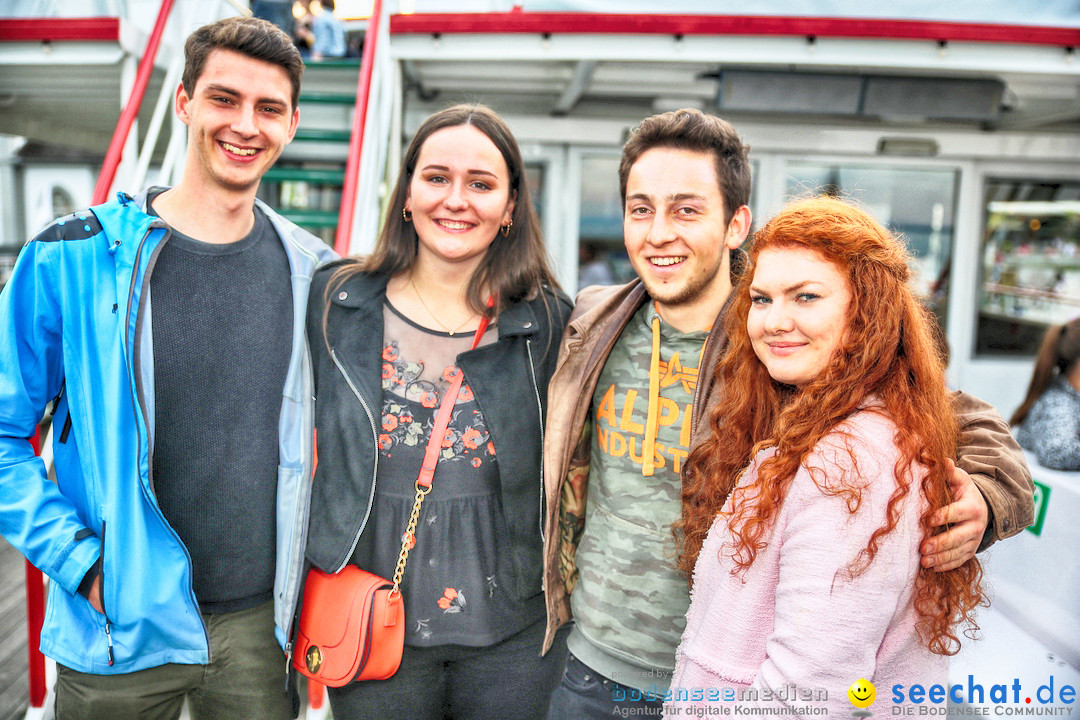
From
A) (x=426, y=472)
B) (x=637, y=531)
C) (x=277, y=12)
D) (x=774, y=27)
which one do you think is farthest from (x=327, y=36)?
(x=637, y=531)

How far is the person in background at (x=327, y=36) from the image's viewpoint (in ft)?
23.6

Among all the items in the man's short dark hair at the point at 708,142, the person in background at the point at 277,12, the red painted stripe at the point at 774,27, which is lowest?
the man's short dark hair at the point at 708,142

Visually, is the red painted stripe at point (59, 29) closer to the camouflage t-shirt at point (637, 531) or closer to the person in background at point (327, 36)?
the person in background at point (327, 36)

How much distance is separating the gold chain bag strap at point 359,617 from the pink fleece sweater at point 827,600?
80cm

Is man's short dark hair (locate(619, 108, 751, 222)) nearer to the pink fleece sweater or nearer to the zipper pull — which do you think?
the pink fleece sweater

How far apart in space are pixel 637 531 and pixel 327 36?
700 cm

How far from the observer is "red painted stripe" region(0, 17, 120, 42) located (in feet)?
13.7

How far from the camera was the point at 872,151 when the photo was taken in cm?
586

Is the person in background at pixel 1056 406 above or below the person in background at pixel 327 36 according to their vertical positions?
below

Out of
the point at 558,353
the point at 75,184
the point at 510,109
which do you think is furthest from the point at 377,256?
the point at 75,184

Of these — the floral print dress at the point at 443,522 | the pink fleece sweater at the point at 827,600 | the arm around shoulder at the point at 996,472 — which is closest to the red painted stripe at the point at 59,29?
the floral print dress at the point at 443,522

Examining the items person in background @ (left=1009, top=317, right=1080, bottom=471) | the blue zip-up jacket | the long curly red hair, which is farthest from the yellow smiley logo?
person in background @ (left=1009, top=317, right=1080, bottom=471)

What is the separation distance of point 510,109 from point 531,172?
0.53 m

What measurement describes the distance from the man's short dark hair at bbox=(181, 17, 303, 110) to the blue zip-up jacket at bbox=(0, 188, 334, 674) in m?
0.50
